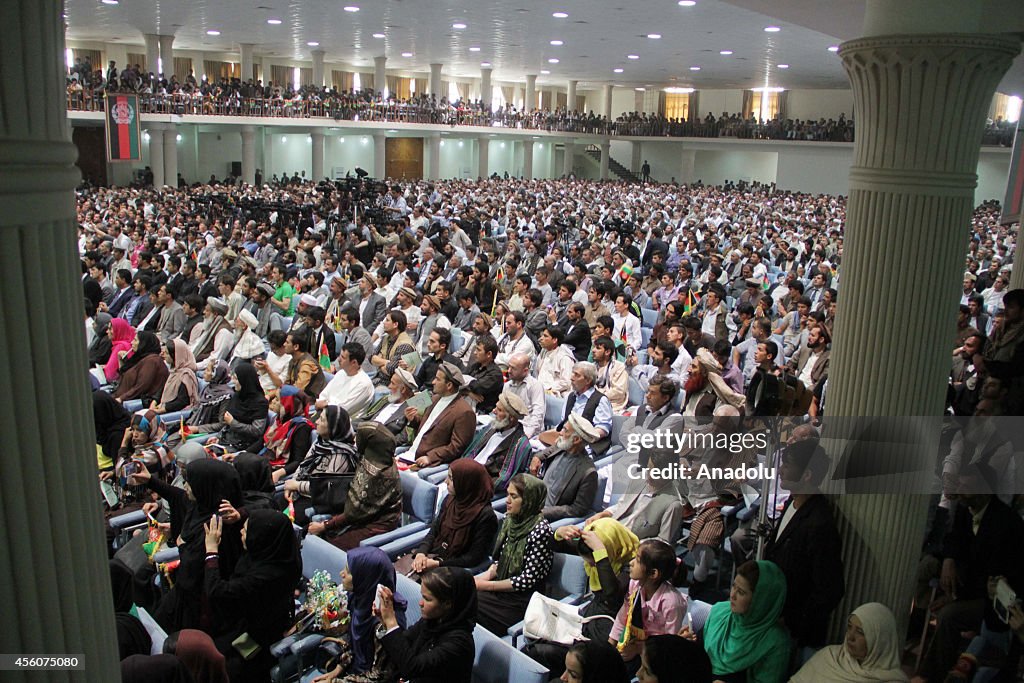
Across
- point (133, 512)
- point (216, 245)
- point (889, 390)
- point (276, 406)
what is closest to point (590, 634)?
point (889, 390)

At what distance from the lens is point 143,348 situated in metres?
6.75

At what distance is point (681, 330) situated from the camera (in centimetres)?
646

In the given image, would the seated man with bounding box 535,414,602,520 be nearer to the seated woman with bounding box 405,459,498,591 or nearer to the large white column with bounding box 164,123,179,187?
the seated woman with bounding box 405,459,498,591

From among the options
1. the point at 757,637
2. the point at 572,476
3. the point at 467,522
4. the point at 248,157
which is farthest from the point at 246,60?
the point at 757,637

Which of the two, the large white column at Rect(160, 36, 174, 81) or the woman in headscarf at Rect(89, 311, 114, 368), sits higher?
the large white column at Rect(160, 36, 174, 81)

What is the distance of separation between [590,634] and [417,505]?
147 centimetres

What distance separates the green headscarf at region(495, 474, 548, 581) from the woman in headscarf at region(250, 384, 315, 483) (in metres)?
1.76

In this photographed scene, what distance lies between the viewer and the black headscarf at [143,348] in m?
6.73

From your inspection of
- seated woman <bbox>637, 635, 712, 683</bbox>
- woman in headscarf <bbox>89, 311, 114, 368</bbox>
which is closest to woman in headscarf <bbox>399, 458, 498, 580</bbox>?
seated woman <bbox>637, 635, 712, 683</bbox>

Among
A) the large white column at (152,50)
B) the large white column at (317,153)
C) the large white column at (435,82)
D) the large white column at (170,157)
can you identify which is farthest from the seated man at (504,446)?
the large white column at (435,82)

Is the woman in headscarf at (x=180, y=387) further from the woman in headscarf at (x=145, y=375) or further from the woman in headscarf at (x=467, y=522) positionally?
the woman in headscarf at (x=467, y=522)

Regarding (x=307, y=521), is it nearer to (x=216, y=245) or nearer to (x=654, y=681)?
(x=654, y=681)

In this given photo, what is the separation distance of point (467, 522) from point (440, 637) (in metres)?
1.03

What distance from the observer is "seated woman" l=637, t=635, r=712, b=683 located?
284cm
